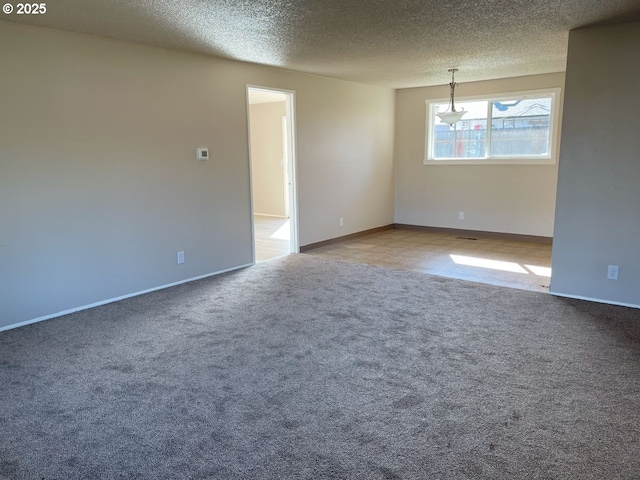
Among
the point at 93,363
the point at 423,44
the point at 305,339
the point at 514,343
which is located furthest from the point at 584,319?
the point at 93,363

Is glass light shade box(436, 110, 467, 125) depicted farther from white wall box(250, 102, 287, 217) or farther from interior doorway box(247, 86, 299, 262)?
white wall box(250, 102, 287, 217)

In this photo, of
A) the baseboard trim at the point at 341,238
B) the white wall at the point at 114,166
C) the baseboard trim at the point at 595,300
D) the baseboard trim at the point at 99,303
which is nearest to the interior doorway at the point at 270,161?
the baseboard trim at the point at 341,238

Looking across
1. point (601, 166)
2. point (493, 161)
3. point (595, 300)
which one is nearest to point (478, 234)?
point (493, 161)

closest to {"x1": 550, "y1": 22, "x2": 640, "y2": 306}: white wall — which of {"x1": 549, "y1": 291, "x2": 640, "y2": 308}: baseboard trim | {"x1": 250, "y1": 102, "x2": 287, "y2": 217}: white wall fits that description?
{"x1": 549, "y1": 291, "x2": 640, "y2": 308}: baseboard trim

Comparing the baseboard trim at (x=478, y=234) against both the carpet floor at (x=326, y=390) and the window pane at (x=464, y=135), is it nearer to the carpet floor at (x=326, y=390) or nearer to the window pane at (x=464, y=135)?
the window pane at (x=464, y=135)

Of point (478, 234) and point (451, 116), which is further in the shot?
point (478, 234)

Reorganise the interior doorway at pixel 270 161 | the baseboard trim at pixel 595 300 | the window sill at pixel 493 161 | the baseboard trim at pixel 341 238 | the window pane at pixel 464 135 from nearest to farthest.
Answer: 1. the baseboard trim at pixel 595 300
2. the baseboard trim at pixel 341 238
3. the window sill at pixel 493 161
4. the window pane at pixel 464 135
5. the interior doorway at pixel 270 161

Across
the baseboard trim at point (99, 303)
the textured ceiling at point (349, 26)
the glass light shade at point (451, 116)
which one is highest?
the textured ceiling at point (349, 26)

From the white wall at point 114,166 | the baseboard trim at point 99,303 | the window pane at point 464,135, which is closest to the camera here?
the white wall at point 114,166

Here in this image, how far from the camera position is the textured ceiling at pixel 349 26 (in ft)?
10.5

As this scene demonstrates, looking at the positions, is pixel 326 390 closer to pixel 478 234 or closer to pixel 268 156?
pixel 478 234

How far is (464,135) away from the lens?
24.0ft

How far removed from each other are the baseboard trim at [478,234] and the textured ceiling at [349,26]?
260 cm

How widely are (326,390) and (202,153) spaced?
3207 mm
